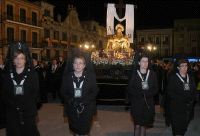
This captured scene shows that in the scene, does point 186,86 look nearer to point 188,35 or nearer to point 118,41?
point 118,41

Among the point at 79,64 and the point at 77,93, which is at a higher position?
the point at 79,64

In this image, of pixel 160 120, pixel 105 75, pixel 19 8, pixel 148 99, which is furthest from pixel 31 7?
pixel 148 99

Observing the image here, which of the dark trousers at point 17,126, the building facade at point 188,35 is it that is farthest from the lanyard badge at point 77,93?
the building facade at point 188,35

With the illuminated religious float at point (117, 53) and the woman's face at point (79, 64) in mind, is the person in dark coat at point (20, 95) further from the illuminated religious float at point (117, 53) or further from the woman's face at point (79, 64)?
the illuminated religious float at point (117, 53)

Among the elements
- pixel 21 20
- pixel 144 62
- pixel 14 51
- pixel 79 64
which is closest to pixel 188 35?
pixel 21 20

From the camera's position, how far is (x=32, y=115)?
5.22 meters

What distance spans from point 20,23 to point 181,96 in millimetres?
34620

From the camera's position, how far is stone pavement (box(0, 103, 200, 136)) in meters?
7.56

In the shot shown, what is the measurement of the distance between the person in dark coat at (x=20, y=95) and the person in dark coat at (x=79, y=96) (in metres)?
0.53

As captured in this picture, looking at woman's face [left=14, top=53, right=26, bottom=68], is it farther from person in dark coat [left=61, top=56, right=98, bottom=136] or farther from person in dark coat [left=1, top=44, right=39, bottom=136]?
person in dark coat [left=61, top=56, right=98, bottom=136]

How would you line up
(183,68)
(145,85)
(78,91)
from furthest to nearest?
(183,68) < (145,85) < (78,91)

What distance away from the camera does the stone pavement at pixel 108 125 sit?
24.8ft

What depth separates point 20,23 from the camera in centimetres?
3869

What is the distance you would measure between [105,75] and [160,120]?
3.66 m
